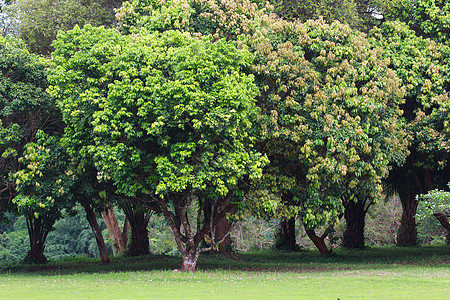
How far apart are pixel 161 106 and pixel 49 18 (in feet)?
45.3

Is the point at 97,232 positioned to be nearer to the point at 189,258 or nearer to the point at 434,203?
the point at 189,258

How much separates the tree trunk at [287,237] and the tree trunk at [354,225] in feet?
11.8

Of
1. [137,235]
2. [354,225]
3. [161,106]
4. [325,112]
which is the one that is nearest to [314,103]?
[325,112]

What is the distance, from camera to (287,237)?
35062 millimetres

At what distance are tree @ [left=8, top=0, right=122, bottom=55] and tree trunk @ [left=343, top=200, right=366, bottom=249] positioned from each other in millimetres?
19177

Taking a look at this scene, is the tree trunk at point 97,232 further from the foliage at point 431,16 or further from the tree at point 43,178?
the foliage at point 431,16

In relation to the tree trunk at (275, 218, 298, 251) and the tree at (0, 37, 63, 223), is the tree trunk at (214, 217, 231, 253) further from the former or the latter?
the tree at (0, 37, 63, 223)

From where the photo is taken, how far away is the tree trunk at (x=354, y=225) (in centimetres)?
3478

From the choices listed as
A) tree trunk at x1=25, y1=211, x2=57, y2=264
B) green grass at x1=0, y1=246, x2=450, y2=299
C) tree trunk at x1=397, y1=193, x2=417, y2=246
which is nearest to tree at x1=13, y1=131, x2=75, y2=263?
green grass at x1=0, y1=246, x2=450, y2=299

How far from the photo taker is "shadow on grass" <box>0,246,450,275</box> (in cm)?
2438

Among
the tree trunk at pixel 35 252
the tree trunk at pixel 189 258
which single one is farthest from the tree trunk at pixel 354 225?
the tree trunk at pixel 35 252

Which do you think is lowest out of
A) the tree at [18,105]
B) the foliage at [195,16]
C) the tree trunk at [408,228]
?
the tree trunk at [408,228]

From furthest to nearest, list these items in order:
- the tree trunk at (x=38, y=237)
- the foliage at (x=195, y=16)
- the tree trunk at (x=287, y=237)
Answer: the tree trunk at (x=287, y=237) → the tree trunk at (x=38, y=237) → the foliage at (x=195, y=16)

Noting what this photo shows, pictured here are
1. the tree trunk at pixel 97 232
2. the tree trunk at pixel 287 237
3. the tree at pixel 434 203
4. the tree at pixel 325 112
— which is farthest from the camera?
the tree trunk at pixel 287 237
